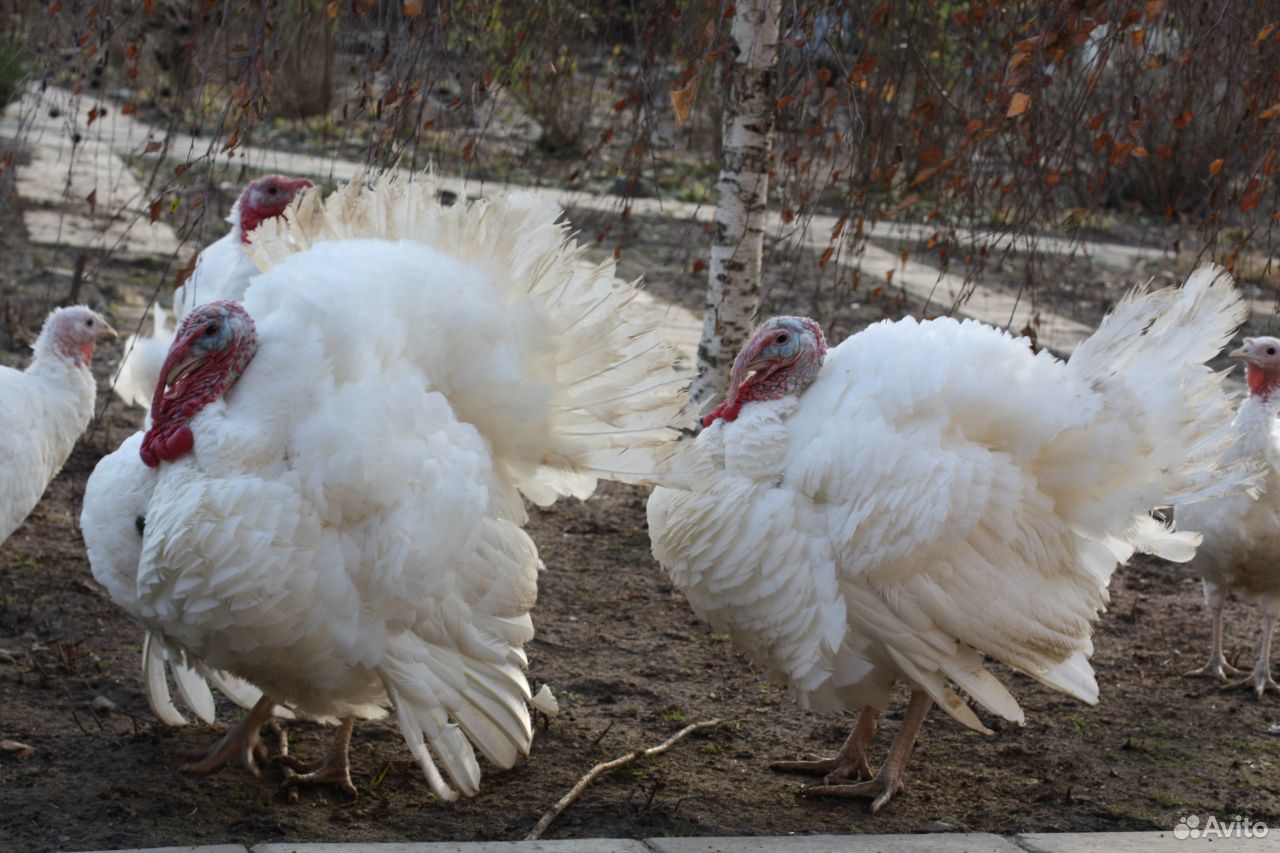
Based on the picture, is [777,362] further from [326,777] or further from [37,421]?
[37,421]

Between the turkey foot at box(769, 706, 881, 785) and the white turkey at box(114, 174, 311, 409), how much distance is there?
8.72 ft

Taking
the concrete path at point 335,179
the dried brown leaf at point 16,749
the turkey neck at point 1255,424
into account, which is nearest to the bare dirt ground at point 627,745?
the dried brown leaf at point 16,749

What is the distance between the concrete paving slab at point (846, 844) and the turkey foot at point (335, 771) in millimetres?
854

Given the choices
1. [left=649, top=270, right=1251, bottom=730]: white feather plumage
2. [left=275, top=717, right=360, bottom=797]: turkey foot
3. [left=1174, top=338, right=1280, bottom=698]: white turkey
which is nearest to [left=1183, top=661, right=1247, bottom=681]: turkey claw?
[left=1174, top=338, right=1280, bottom=698]: white turkey

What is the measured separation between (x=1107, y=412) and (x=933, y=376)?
50cm

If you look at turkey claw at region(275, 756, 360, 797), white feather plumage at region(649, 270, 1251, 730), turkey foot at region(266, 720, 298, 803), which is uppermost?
white feather plumage at region(649, 270, 1251, 730)

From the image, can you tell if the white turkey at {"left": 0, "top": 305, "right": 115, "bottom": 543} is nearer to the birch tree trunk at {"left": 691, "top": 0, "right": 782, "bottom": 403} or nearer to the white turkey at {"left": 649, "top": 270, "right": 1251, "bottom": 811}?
the white turkey at {"left": 649, "top": 270, "right": 1251, "bottom": 811}

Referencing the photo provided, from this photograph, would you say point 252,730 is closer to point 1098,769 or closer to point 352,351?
point 352,351

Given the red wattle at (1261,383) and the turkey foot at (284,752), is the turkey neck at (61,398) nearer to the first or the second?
the turkey foot at (284,752)

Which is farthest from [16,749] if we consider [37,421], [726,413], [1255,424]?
[1255,424]

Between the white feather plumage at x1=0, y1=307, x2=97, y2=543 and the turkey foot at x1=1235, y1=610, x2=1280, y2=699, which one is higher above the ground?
the white feather plumage at x1=0, y1=307, x2=97, y2=543

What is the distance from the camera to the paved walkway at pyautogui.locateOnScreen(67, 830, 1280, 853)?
3.07 metres

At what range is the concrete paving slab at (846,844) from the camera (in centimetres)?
323

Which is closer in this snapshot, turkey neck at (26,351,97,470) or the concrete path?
turkey neck at (26,351,97,470)
